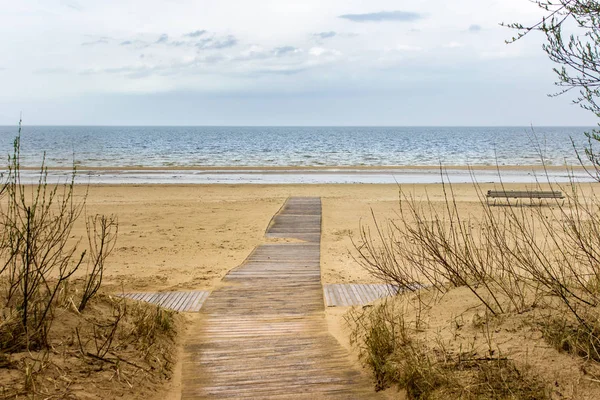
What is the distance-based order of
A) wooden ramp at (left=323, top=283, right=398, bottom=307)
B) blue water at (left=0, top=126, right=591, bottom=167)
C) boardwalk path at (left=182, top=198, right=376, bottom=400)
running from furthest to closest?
blue water at (left=0, top=126, right=591, bottom=167)
wooden ramp at (left=323, top=283, right=398, bottom=307)
boardwalk path at (left=182, top=198, right=376, bottom=400)

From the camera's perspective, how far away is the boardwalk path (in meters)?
4.27

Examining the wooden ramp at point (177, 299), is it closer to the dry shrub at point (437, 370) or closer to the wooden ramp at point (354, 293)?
the wooden ramp at point (354, 293)

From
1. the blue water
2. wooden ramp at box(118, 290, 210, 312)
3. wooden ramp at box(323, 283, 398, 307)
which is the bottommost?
wooden ramp at box(118, 290, 210, 312)

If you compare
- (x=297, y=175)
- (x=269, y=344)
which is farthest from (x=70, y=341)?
(x=297, y=175)

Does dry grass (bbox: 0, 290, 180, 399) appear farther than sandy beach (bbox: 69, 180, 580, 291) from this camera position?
No

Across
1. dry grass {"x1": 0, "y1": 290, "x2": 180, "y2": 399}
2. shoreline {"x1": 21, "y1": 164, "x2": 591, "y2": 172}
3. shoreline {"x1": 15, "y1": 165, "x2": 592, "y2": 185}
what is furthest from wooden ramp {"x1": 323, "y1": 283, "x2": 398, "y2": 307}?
shoreline {"x1": 21, "y1": 164, "x2": 591, "y2": 172}

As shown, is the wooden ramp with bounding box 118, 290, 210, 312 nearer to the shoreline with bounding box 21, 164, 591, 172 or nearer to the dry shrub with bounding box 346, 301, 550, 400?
the dry shrub with bounding box 346, 301, 550, 400

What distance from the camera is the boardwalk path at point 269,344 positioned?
4.27 m

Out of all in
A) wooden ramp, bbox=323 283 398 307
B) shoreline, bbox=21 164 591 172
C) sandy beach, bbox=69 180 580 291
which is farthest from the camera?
shoreline, bbox=21 164 591 172

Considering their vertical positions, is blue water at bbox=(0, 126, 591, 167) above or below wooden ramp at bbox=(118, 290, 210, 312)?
above

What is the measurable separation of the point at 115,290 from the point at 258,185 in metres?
18.4

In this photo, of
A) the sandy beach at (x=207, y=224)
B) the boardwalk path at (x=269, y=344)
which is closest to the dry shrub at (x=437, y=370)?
the boardwalk path at (x=269, y=344)

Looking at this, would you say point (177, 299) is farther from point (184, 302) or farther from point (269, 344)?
point (269, 344)

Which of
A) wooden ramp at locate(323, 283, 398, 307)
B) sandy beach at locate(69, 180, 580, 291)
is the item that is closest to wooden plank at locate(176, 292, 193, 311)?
sandy beach at locate(69, 180, 580, 291)
